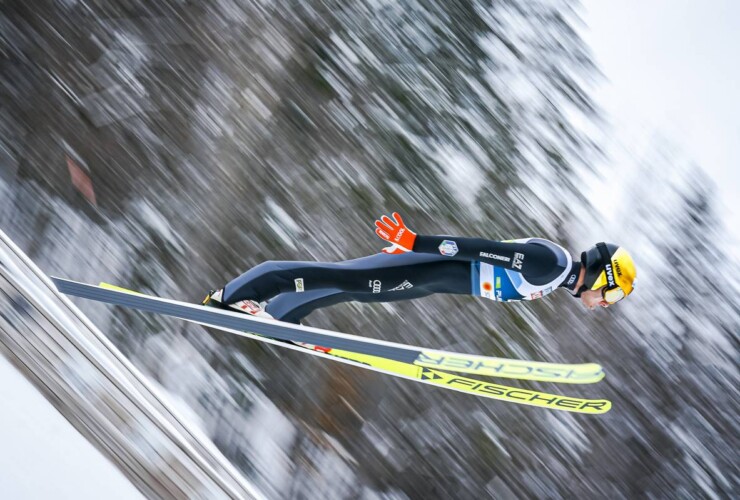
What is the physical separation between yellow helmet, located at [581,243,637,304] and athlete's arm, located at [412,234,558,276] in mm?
167

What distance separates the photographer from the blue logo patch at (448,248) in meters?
2.09

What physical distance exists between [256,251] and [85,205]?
3.02 ft

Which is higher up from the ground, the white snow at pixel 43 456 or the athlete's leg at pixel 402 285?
the athlete's leg at pixel 402 285

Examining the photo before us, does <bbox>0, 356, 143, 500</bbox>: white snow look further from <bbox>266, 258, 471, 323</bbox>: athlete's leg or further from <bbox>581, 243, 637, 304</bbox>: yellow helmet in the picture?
<bbox>581, 243, 637, 304</bbox>: yellow helmet

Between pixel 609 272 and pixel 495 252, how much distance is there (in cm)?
44

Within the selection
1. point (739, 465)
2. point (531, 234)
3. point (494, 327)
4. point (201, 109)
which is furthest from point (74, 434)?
point (739, 465)

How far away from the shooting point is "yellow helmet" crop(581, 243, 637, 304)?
7.09ft

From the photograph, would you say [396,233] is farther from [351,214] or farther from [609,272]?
[351,214]

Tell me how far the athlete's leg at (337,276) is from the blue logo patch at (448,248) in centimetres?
18

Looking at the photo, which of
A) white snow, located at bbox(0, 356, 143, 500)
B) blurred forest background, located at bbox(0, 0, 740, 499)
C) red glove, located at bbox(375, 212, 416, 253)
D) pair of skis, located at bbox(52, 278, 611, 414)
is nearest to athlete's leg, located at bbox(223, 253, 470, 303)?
pair of skis, located at bbox(52, 278, 611, 414)

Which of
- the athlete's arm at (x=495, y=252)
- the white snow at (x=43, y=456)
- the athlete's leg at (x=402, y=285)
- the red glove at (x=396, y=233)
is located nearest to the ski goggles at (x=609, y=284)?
the athlete's arm at (x=495, y=252)

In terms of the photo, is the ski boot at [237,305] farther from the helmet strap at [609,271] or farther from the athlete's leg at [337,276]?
the helmet strap at [609,271]

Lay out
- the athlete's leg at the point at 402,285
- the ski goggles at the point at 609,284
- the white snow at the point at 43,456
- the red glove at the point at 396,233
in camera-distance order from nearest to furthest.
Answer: the white snow at the point at 43,456 < the red glove at the point at 396,233 < the ski goggles at the point at 609,284 < the athlete's leg at the point at 402,285

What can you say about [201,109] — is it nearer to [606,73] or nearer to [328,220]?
[328,220]
